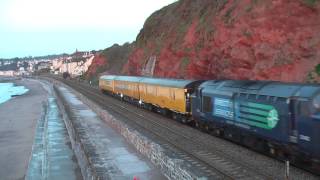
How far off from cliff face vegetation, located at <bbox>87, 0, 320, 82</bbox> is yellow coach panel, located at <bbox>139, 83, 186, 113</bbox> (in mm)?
7720

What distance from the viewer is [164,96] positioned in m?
40.9

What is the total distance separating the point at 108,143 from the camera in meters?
29.4

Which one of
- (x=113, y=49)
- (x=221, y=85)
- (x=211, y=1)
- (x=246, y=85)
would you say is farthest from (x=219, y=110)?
(x=113, y=49)

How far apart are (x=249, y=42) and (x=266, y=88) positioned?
22943 millimetres

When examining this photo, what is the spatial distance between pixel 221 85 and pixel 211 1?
35742 mm

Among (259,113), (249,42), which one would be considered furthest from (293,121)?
(249,42)

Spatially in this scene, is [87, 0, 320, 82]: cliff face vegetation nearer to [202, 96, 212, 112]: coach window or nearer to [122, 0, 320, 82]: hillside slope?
[122, 0, 320, 82]: hillside slope

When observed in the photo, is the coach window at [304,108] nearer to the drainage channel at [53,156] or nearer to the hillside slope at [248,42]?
the drainage channel at [53,156]

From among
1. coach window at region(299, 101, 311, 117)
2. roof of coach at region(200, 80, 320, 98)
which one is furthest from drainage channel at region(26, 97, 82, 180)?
coach window at region(299, 101, 311, 117)

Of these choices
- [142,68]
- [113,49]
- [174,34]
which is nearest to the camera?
[174,34]

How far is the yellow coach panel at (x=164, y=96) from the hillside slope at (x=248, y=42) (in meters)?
7.76

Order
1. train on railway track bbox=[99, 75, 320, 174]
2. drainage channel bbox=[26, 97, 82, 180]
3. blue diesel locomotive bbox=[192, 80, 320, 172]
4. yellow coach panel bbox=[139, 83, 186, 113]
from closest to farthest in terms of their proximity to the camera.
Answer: blue diesel locomotive bbox=[192, 80, 320, 172] → train on railway track bbox=[99, 75, 320, 174] → drainage channel bbox=[26, 97, 82, 180] → yellow coach panel bbox=[139, 83, 186, 113]

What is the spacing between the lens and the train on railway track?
59.6 feet

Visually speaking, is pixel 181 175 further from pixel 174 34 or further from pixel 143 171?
pixel 174 34
